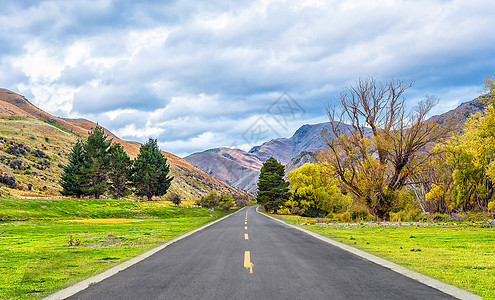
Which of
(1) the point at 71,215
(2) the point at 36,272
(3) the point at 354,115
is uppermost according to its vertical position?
(3) the point at 354,115

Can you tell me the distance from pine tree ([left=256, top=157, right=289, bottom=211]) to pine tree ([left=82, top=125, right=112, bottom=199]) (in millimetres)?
34568

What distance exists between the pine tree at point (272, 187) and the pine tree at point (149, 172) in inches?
930

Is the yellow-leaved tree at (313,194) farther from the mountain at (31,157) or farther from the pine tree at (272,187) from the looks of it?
the mountain at (31,157)

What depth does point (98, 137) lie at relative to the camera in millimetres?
62656

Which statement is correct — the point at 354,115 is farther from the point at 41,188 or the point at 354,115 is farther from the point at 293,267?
the point at 41,188

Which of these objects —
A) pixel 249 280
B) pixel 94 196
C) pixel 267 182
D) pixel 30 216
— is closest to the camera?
pixel 249 280

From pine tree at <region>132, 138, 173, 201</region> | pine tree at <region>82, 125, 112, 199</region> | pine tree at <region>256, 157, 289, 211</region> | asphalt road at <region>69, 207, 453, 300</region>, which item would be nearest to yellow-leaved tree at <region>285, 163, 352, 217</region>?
pine tree at <region>256, 157, 289, 211</region>

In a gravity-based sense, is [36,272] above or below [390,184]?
below

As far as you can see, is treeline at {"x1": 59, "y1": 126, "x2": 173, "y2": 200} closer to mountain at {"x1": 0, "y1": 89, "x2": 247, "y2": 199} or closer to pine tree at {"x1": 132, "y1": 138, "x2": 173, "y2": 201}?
pine tree at {"x1": 132, "y1": 138, "x2": 173, "y2": 201}

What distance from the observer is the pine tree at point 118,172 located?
65.4 m

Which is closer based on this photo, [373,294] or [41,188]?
[373,294]

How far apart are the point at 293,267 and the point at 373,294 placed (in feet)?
9.35

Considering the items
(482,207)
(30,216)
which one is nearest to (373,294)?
(482,207)

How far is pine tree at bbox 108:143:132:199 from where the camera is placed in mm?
65375
